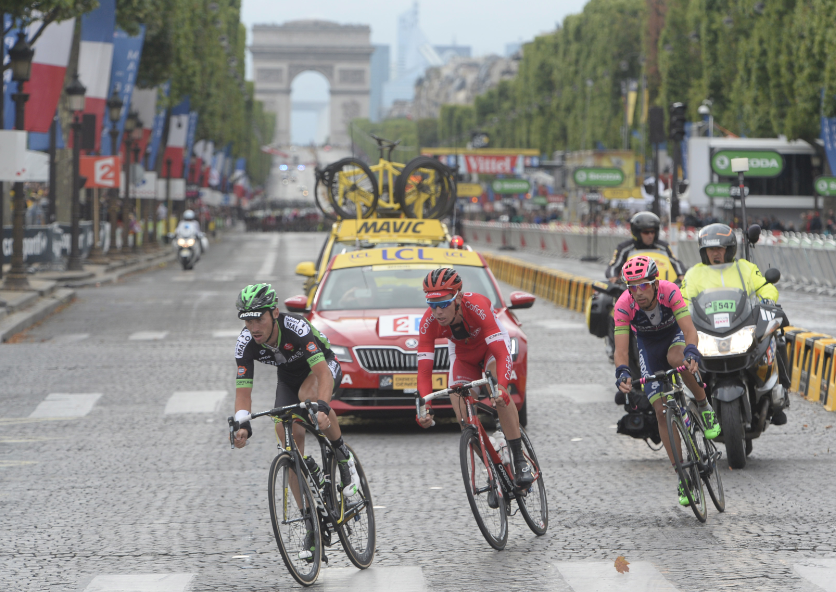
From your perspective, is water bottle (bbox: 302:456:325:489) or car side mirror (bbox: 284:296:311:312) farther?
car side mirror (bbox: 284:296:311:312)

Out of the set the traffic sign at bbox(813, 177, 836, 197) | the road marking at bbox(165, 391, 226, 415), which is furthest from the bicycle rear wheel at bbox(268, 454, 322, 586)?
the traffic sign at bbox(813, 177, 836, 197)

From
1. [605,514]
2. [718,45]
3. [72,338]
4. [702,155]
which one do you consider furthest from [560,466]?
[718,45]

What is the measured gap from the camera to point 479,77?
194 metres

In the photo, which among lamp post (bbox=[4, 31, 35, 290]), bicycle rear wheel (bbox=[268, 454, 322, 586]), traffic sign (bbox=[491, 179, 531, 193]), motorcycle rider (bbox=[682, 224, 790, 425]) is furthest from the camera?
traffic sign (bbox=[491, 179, 531, 193])

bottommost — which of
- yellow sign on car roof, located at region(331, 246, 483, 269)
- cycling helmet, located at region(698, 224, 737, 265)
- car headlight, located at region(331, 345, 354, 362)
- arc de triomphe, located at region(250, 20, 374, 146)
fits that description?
car headlight, located at region(331, 345, 354, 362)

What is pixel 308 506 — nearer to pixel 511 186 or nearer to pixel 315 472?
pixel 315 472

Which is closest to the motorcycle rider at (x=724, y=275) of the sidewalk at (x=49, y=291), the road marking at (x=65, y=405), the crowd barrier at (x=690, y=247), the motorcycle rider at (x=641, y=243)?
the motorcycle rider at (x=641, y=243)

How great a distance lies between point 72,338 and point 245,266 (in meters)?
23.7

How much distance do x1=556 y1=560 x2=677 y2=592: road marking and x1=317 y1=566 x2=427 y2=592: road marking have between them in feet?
2.31

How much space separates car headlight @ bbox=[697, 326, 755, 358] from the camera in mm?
9086

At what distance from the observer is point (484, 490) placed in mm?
7156

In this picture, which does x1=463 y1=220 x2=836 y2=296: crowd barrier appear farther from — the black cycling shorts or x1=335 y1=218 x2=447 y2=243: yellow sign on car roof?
the black cycling shorts

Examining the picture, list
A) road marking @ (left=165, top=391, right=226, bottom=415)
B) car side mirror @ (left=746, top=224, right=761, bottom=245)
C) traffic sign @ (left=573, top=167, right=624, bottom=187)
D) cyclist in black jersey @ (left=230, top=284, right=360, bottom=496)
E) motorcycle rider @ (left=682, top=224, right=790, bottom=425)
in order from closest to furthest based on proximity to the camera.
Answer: cyclist in black jersey @ (left=230, top=284, right=360, bottom=496) < motorcycle rider @ (left=682, top=224, right=790, bottom=425) < car side mirror @ (left=746, top=224, right=761, bottom=245) < road marking @ (left=165, top=391, right=226, bottom=415) < traffic sign @ (left=573, top=167, right=624, bottom=187)

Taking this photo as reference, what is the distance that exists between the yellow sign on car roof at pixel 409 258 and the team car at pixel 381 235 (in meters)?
2.14
